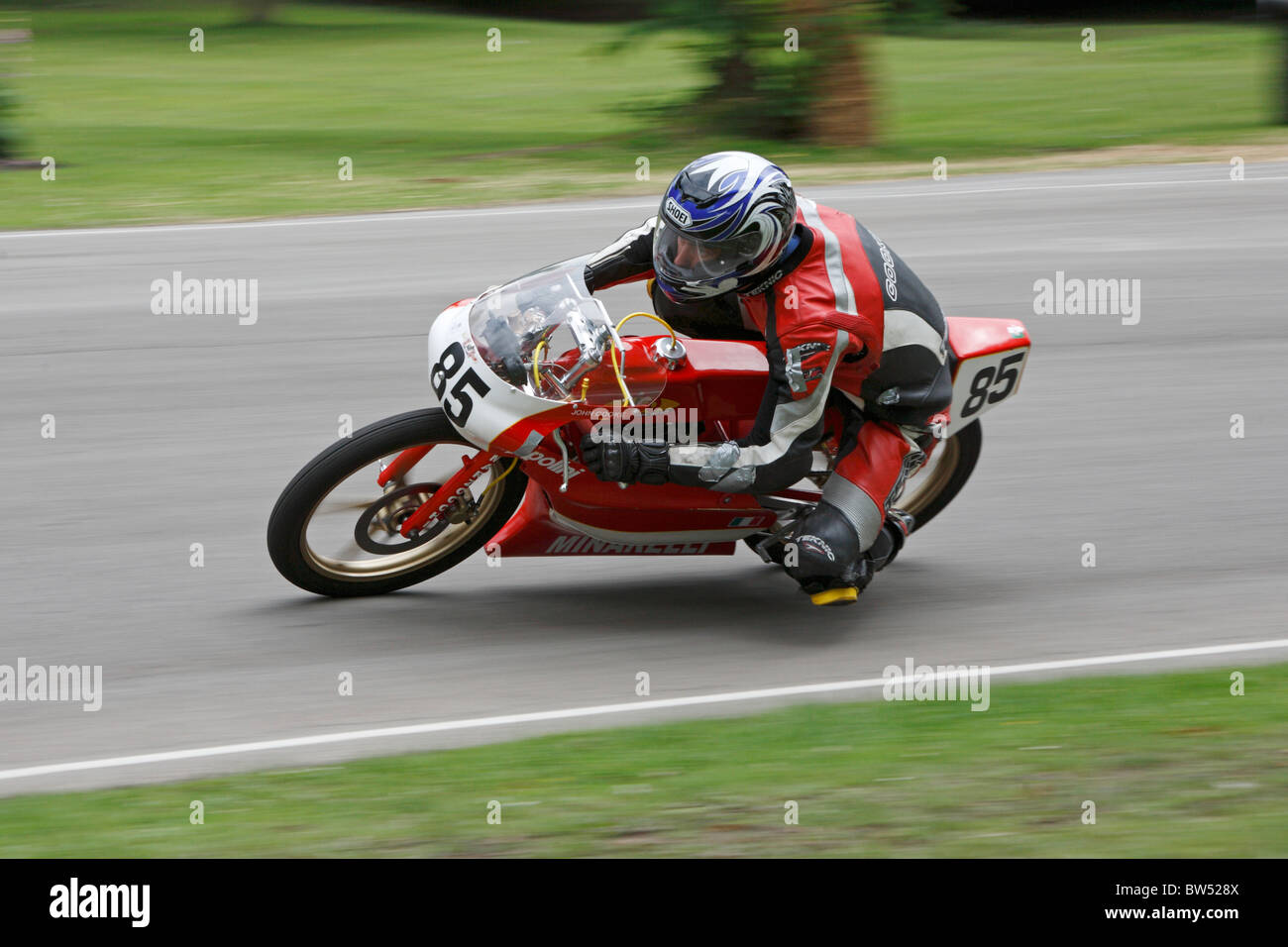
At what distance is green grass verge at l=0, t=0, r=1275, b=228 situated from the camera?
14.4 meters

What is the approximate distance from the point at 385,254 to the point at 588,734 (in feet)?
23.1

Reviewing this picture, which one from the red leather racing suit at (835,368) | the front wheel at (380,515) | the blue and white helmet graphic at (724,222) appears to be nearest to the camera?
the blue and white helmet graphic at (724,222)

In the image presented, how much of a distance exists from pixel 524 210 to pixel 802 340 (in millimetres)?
8152

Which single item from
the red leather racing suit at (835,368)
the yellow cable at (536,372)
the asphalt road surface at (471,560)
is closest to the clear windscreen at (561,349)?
the yellow cable at (536,372)

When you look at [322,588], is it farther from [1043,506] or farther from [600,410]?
[1043,506]

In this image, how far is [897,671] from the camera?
5.70m

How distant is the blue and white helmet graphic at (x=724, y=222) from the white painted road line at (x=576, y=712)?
142 centimetres

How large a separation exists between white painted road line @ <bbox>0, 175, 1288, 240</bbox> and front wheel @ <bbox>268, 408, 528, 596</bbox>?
22.7ft

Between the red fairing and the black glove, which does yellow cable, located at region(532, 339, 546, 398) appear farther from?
the red fairing

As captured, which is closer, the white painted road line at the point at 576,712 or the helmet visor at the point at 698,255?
the white painted road line at the point at 576,712

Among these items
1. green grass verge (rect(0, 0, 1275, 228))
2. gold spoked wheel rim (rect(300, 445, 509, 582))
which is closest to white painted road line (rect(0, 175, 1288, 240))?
green grass verge (rect(0, 0, 1275, 228))

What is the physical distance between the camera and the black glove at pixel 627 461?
5.48m

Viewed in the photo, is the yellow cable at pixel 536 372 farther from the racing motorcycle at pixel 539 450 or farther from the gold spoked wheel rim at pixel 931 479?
the gold spoked wheel rim at pixel 931 479

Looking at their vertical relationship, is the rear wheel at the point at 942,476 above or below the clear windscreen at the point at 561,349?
below
